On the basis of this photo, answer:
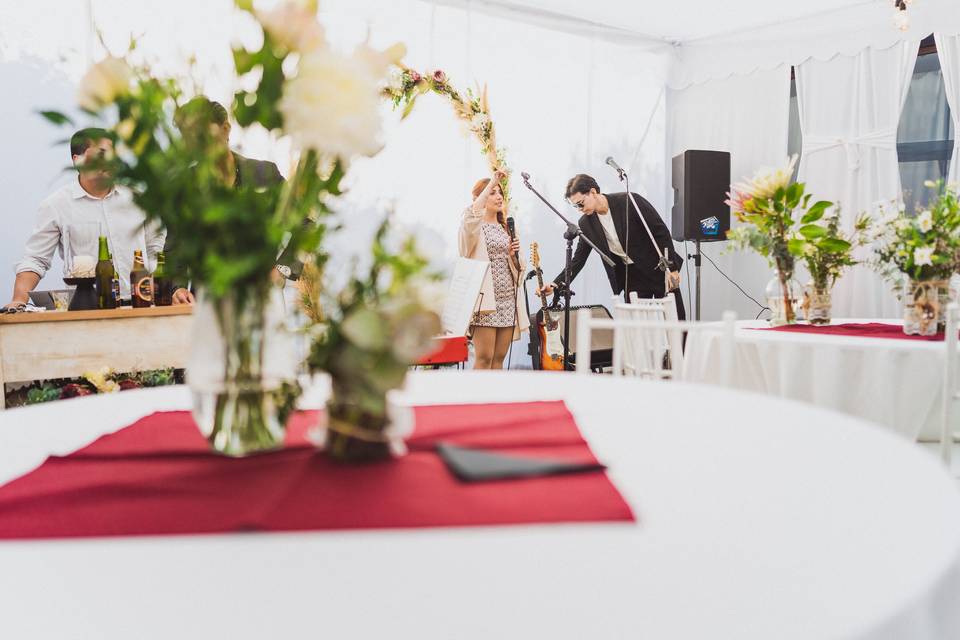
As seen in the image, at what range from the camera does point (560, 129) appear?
21.2 ft

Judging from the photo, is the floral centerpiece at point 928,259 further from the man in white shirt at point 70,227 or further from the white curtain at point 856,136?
the white curtain at point 856,136

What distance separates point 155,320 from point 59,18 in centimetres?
266

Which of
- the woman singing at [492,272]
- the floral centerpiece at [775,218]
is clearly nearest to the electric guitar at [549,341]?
the woman singing at [492,272]

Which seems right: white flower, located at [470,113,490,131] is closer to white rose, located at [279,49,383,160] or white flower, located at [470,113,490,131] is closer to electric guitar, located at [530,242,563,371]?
electric guitar, located at [530,242,563,371]

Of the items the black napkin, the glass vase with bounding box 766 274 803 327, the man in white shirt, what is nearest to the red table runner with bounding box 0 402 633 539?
the black napkin

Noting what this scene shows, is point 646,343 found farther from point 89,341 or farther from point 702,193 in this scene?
point 702,193

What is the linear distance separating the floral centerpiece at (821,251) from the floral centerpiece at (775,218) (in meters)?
0.02

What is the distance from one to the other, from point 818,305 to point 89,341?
284cm

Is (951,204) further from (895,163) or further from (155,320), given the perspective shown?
(895,163)

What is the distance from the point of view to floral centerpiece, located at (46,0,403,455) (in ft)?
2.57

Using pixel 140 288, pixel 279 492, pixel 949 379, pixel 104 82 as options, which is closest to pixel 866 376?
pixel 949 379

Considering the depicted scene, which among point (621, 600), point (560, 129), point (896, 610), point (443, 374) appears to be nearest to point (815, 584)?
point (896, 610)

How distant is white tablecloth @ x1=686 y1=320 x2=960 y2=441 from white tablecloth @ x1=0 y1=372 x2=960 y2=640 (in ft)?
5.32

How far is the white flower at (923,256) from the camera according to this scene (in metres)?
2.51
